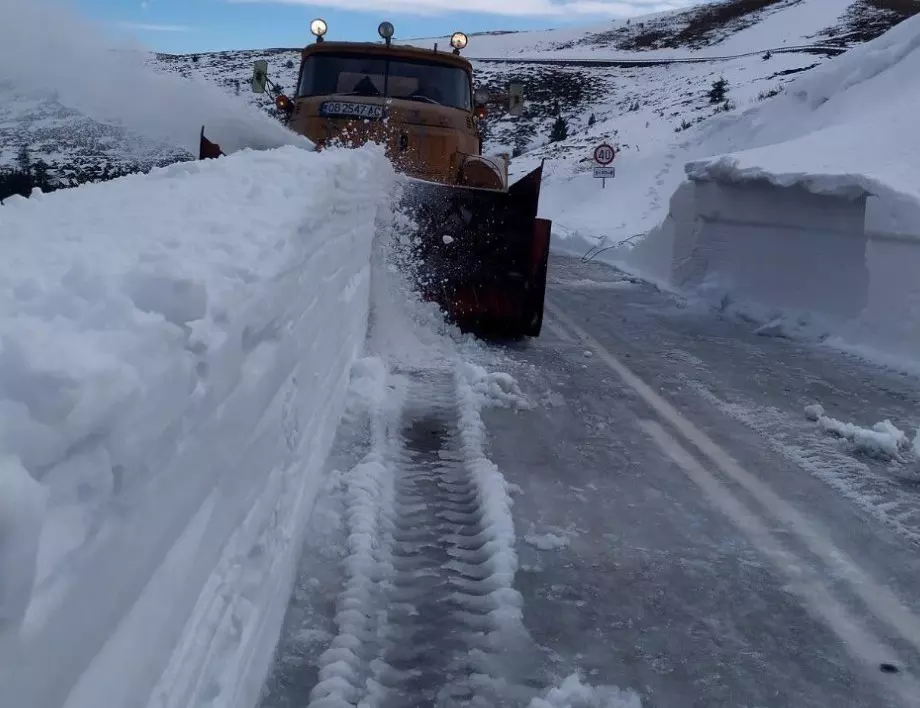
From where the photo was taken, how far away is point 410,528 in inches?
153

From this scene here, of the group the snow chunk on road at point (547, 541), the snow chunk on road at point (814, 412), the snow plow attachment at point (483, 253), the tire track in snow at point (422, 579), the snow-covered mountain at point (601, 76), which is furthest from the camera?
the snow plow attachment at point (483, 253)

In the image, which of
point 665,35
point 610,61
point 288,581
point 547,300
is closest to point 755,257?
point 547,300

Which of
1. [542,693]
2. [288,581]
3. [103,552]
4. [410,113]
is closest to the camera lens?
[103,552]

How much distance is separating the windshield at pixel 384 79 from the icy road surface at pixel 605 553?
4.15m

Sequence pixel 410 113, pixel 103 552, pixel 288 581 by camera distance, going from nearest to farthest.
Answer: pixel 103 552, pixel 288 581, pixel 410 113

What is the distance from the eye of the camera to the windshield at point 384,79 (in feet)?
31.2

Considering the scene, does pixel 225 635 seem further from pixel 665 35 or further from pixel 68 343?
pixel 665 35

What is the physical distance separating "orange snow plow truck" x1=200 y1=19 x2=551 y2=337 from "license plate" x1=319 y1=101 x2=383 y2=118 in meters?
0.01

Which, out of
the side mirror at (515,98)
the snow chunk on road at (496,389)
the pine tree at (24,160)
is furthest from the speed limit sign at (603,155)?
the pine tree at (24,160)

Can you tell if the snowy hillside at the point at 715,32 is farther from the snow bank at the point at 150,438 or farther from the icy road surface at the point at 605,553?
the snow bank at the point at 150,438

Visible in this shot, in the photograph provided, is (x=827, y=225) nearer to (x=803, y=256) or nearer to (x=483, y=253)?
(x=803, y=256)

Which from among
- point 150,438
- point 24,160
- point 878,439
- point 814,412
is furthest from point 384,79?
point 150,438

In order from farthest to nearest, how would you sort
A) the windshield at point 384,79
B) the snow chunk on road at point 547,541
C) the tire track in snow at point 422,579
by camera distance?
1. the windshield at point 384,79
2. the snow chunk on road at point 547,541
3. the tire track in snow at point 422,579

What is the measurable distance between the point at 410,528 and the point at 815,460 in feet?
8.23
